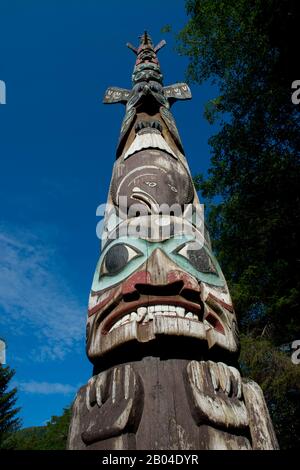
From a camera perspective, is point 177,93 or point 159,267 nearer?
point 159,267

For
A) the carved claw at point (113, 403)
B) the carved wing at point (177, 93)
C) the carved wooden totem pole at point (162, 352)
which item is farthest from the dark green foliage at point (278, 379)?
the carved claw at point (113, 403)

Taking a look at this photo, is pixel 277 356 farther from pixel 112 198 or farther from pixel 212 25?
pixel 212 25

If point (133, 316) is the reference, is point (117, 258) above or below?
above

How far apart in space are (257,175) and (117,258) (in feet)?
16.1

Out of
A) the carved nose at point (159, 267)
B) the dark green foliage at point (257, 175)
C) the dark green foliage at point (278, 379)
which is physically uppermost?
the dark green foliage at point (257, 175)

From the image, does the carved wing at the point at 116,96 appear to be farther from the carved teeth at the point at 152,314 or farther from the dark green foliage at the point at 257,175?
the carved teeth at the point at 152,314

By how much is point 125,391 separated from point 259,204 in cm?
549

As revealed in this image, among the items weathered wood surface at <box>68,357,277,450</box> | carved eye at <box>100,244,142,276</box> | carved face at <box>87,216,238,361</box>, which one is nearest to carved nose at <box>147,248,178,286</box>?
carved face at <box>87,216,238,361</box>

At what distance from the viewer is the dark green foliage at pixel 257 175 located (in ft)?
20.0

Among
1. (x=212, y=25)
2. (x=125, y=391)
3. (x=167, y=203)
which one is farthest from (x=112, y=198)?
(x=212, y=25)

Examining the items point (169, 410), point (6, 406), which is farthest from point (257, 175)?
point (6, 406)

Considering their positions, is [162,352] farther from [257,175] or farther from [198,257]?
[257,175]

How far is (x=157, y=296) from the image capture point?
2359 millimetres

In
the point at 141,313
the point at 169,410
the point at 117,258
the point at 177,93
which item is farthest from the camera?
the point at 177,93
